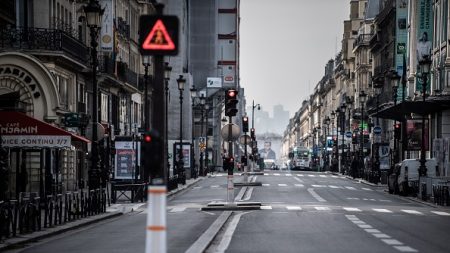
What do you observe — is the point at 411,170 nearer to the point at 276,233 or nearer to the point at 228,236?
the point at 276,233

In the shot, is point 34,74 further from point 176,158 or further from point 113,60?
point 176,158

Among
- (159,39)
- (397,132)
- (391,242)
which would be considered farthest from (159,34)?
(397,132)

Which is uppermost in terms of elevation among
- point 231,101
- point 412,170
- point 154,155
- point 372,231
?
point 231,101

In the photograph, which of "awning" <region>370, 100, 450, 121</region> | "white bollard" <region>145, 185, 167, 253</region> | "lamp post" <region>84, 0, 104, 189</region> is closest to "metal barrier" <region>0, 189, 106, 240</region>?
"lamp post" <region>84, 0, 104, 189</region>

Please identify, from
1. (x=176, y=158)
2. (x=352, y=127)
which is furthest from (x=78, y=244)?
(x=352, y=127)

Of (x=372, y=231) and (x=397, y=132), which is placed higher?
(x=397, y=132)

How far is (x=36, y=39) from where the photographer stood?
53.1 metres

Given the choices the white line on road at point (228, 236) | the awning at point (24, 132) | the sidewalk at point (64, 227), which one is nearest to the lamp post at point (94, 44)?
the sidewalk at point (64, 227)

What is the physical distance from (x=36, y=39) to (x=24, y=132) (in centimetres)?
2505

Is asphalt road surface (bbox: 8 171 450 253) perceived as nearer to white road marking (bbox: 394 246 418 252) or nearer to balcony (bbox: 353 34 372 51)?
white road marking (bbox: 394 246 418 252)

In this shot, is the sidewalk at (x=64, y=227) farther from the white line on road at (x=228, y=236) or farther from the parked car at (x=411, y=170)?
the parked car at (x=411, y=170)

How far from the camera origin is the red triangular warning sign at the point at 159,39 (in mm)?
12680

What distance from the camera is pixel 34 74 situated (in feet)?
163

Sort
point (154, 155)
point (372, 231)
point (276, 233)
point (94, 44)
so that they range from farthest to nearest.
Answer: point (94, 44), point (372, 231), point (276, 233), point (154, 155)
